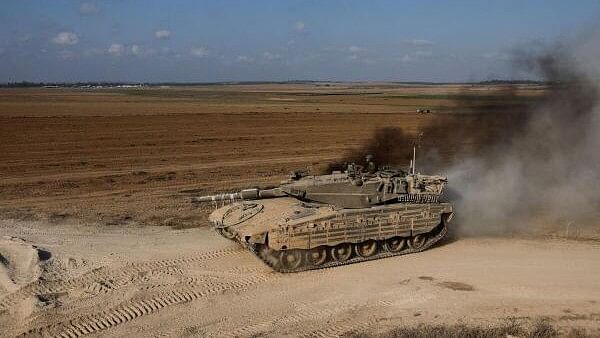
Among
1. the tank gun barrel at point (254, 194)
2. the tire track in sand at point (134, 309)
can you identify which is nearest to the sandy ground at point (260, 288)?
the tire track in sand at point (134, 309)

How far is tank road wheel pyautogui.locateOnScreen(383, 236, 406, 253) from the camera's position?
1493cm

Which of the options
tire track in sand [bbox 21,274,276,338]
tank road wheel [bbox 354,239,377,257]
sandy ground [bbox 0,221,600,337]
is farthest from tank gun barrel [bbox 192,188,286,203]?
tire track in sand [bbox 21,274,276,338]

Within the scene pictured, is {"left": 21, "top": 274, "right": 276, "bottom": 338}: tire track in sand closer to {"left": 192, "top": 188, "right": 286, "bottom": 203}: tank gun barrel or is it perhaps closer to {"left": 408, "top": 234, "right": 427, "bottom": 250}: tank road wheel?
{"left": 192, "top": 188, "right": 286, "bottom": 203}: tank gun barrel

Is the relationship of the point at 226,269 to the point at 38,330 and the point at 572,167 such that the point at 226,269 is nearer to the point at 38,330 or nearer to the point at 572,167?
the point at 38,330

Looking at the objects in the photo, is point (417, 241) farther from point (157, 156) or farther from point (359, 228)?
point (157, 156)

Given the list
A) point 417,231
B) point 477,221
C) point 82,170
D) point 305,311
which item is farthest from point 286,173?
point 305,311

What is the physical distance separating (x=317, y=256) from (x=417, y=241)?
293cm

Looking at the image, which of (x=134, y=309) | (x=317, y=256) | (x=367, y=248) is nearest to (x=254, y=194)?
(x=317, y=256)

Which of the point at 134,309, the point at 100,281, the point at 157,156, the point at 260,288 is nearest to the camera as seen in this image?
the point at 134,309

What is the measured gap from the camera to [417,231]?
15.0m

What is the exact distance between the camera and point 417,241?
15320 millimetres

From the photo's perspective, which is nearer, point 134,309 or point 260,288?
point 134,309

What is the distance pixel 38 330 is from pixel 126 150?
24.2 meters

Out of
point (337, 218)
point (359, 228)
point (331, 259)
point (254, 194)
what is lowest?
point (331, 259)
